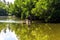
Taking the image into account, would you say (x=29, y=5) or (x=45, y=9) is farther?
(x=29, y=5)

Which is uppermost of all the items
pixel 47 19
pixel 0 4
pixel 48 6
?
pixel 48 6


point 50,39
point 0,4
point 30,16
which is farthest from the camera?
point 0,4

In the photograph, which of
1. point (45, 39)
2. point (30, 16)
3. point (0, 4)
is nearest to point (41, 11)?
point (30, 16)

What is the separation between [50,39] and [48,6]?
12.0 metres

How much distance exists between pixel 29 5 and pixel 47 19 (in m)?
6.05

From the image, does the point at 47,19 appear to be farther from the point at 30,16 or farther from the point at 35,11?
the point at 30,16

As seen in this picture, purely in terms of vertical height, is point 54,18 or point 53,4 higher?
point 53,4

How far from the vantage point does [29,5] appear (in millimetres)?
29781

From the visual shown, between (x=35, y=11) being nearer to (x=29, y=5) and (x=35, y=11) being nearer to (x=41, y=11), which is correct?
(x=41, y=11)

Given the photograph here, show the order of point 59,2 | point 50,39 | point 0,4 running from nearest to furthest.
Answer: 1. point 50,39
2. point 59,2
3. point 0,4

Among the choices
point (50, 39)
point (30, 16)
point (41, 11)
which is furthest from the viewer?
point (30, 16)

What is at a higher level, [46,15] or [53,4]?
[53,4]

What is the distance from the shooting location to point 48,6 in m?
23.4

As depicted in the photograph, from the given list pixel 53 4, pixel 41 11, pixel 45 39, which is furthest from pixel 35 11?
pixel 45 39
